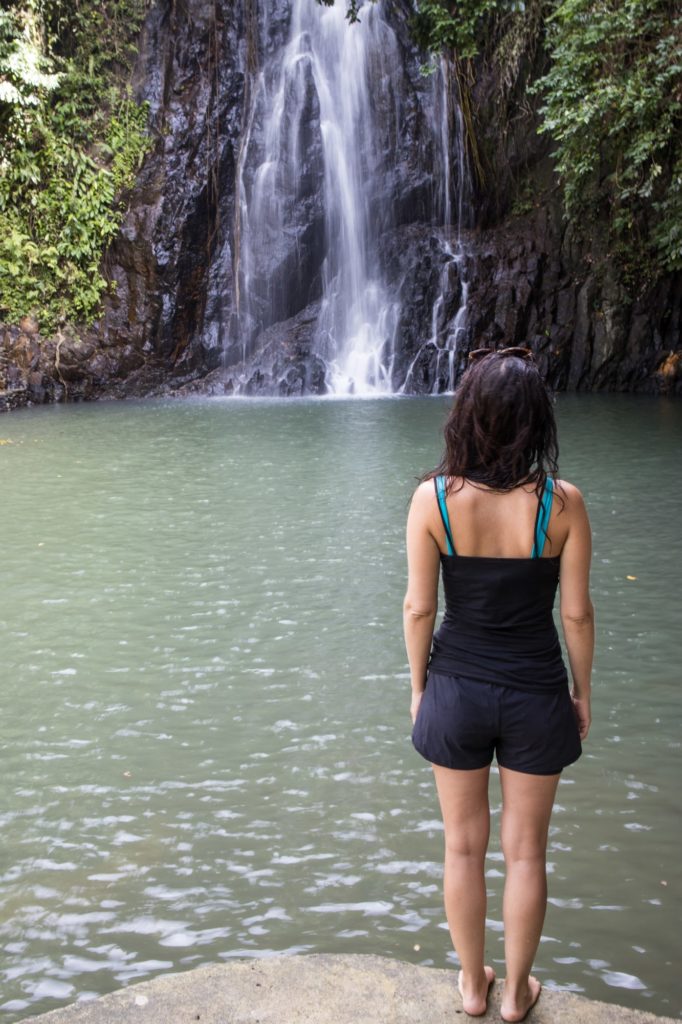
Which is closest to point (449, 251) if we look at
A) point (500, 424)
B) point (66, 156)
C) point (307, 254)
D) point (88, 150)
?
point (307, 254)

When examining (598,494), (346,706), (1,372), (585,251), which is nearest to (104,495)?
(598,494)

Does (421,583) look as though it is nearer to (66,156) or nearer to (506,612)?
(506,612)

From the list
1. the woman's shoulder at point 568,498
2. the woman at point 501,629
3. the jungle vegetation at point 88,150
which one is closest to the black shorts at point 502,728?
the woman at point 501,629

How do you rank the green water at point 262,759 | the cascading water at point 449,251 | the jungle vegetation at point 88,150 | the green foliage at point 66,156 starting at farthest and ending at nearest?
1. the cascading water at point 449,251
2. the green foliage at point 66,156
3. the jungle vegetation at point 88,150
4. the green water at point 262,759

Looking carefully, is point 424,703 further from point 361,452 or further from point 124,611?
point 361,452

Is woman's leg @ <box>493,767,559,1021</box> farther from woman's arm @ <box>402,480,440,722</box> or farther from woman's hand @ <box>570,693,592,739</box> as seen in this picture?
woman's arm @ <box>402,480,440,722</box>

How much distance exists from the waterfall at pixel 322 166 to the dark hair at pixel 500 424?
20.7 metres

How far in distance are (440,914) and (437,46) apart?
15418 millimetres

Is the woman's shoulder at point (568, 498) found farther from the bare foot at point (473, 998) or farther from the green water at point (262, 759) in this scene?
the green water at point (262, 759)

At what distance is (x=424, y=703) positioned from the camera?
8.02 feet

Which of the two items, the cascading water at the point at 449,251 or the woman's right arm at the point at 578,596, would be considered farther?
the cascading water at the point at 449,251

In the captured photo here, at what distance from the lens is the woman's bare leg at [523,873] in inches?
94.1

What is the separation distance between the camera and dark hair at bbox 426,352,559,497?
91.9 inches

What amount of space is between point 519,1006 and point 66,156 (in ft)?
74.6
